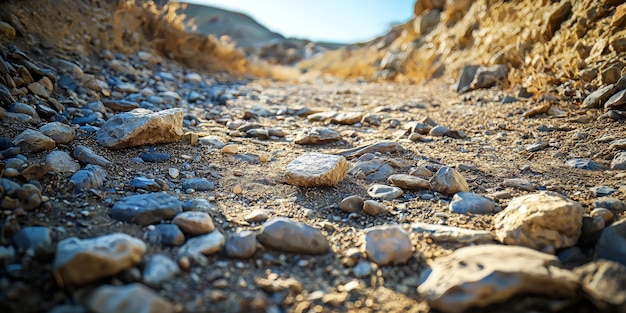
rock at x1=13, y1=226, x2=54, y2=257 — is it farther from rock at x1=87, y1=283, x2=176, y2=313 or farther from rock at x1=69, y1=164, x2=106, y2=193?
rock at x1=69, y1=164, x2=106, y2=193

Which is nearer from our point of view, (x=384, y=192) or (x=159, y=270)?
(x=159, y=270)

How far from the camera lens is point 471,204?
166 cm

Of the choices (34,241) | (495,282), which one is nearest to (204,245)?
(34,241)

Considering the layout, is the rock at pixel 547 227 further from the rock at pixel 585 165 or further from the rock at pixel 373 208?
the rock at pixel 585 165

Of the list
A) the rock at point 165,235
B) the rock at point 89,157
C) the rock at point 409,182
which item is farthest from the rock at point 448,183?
the rock at point 89,157

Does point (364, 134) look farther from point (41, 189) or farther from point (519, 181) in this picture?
point (41, 189)

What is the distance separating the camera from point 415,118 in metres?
3.44

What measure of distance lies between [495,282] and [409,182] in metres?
0.91

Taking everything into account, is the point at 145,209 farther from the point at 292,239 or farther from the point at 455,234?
the point at 455,234

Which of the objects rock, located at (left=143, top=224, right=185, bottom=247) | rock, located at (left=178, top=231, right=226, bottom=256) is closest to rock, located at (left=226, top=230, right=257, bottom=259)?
rock, located at (left=178, top=231, right=226, bottom=256)

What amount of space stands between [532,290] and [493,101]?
3.05 m

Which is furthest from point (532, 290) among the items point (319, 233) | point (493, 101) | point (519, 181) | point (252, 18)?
point (252, 18)

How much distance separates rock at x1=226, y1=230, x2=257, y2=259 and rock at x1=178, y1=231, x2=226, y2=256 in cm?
3

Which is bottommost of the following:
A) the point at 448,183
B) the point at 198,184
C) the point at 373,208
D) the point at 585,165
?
the point at 198,184
